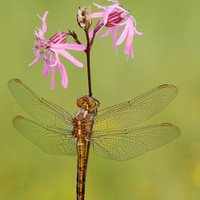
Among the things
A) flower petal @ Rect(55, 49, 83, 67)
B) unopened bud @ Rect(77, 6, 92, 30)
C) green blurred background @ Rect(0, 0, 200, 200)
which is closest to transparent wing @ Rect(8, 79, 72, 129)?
flower petal @ Rect(55, 49, 83, 67)

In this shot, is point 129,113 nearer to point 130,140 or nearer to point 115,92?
point 130,140

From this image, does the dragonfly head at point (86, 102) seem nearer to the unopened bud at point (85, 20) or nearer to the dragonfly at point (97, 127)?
the dragonfly at point (97, 127)

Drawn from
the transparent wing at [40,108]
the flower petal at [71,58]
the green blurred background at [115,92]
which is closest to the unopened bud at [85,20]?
the flower petal at [71,58]

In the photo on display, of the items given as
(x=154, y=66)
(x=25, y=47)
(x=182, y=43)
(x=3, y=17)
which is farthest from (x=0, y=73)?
(x=182, y=43)

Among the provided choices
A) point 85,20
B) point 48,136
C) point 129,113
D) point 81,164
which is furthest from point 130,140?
point 85,20

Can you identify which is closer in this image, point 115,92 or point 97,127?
point 97,127

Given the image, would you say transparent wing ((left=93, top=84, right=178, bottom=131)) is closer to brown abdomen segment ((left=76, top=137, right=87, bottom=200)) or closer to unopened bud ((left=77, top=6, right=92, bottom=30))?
brown abdomen segment ((left=76, top=137, right=87, bottom=200))

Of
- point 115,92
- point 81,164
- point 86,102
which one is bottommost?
point 81,164
